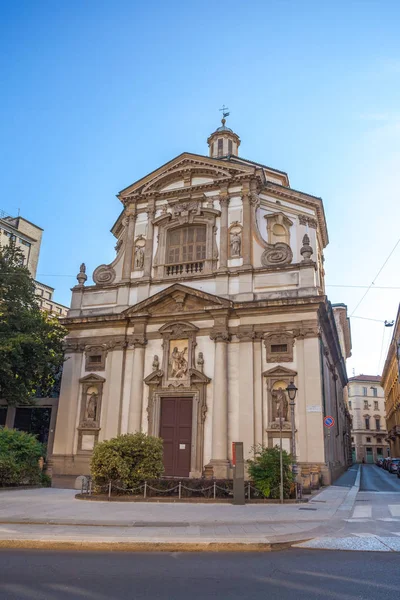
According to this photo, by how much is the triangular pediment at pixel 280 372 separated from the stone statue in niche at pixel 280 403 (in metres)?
0.67

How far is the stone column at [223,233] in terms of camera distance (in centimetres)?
2459

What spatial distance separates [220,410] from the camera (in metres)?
21.6

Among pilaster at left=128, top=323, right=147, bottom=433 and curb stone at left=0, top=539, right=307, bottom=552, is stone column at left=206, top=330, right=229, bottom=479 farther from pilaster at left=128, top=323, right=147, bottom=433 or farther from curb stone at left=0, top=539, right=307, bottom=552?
curb stone at left=0, top=539, right=307, bottom=552

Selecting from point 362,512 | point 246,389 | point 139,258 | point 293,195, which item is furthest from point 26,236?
point 362,512

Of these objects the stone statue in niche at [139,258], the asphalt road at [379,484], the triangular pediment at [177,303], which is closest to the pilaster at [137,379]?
the triangular pediment at [177,303]

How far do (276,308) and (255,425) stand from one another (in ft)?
17.7

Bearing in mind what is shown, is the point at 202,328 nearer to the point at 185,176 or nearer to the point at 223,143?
the point at 185,176

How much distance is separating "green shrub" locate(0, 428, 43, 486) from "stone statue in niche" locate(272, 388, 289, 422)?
33.9 feet

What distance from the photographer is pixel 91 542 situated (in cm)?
859

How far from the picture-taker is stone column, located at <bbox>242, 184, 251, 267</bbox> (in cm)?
2417

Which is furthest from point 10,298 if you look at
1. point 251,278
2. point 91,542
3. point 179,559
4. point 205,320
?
point 179,559

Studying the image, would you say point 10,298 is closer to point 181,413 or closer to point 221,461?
point 181,413

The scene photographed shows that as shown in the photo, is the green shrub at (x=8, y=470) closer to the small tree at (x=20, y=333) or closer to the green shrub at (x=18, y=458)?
the green shrub at (x=18, y=458)

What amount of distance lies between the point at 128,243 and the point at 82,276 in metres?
3.20
